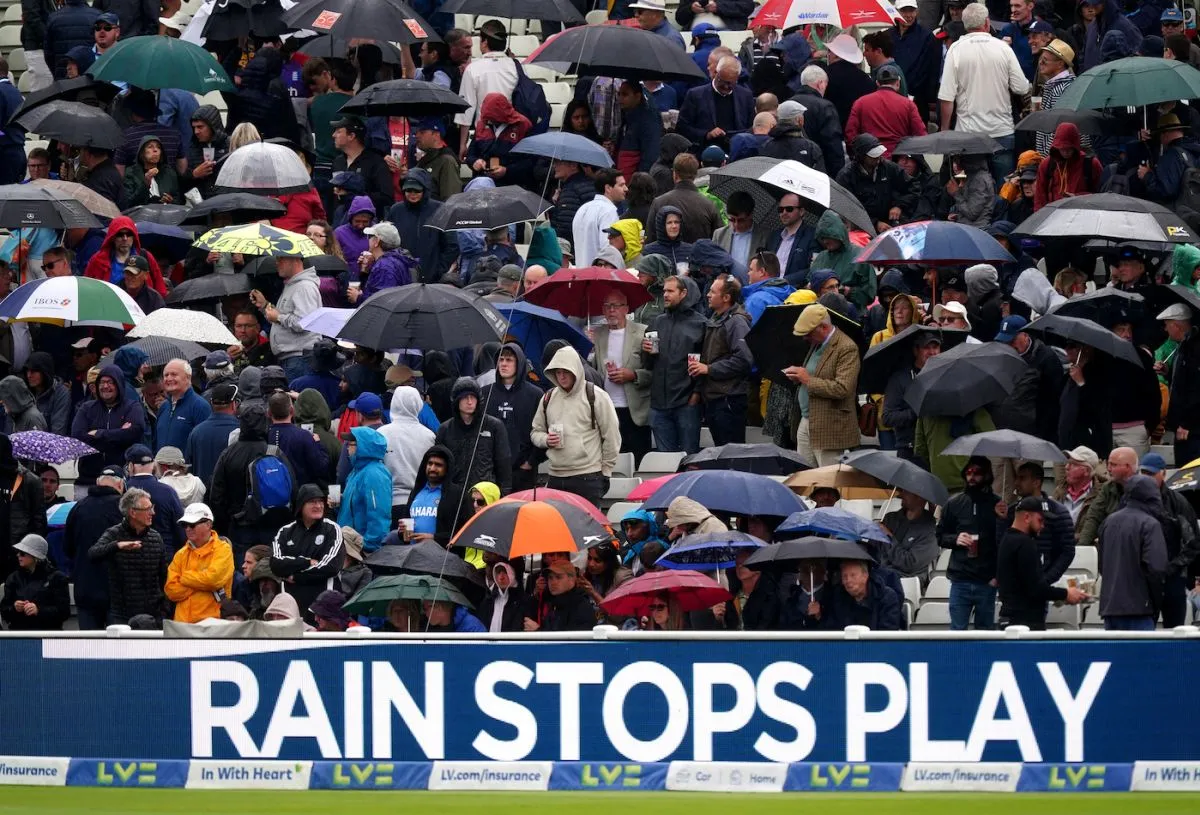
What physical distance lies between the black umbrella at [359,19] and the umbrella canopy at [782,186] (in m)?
4.13

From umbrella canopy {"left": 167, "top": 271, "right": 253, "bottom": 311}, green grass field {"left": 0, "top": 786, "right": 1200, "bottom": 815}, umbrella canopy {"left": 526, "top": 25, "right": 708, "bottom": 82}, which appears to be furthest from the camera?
umbrella canopy {"left": 526, "top": 25, "right": 708, "bottom": 82}

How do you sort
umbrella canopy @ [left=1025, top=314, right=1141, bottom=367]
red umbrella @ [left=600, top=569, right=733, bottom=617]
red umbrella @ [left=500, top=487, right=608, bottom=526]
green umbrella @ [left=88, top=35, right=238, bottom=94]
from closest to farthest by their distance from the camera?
1. red umbrella @ [left=600, top=569, right=733, bottom=617]
2. red umbrella @ [left=500, top=487, right=608, bottom=526]
3. umbrella canopy @ [left=1025, top=314, right=1141, bottom=367]
4. green umbrella @ [left=88, top=35, right=238, bottom=94]

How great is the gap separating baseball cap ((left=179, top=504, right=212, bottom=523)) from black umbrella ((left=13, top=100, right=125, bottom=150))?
750 cm

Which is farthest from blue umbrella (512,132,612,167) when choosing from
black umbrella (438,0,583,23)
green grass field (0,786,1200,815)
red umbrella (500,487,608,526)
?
green grass field (0,786,1200,815)

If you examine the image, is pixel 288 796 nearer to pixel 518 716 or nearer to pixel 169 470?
pixel 518 716

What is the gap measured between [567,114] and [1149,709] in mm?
11676

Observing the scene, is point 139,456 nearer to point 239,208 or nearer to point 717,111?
point 239,208

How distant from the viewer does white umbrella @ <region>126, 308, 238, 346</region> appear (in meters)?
19.4

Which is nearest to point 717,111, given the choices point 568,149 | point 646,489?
point 568,149

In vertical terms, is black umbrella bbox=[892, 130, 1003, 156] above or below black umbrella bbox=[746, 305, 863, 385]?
above

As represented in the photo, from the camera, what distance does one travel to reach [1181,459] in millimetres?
18000

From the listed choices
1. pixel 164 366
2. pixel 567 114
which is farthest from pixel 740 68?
pixel 164 366

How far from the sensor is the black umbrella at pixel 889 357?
1784cm

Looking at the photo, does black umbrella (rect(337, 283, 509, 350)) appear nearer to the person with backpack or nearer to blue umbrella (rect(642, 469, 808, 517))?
the person with backpack
